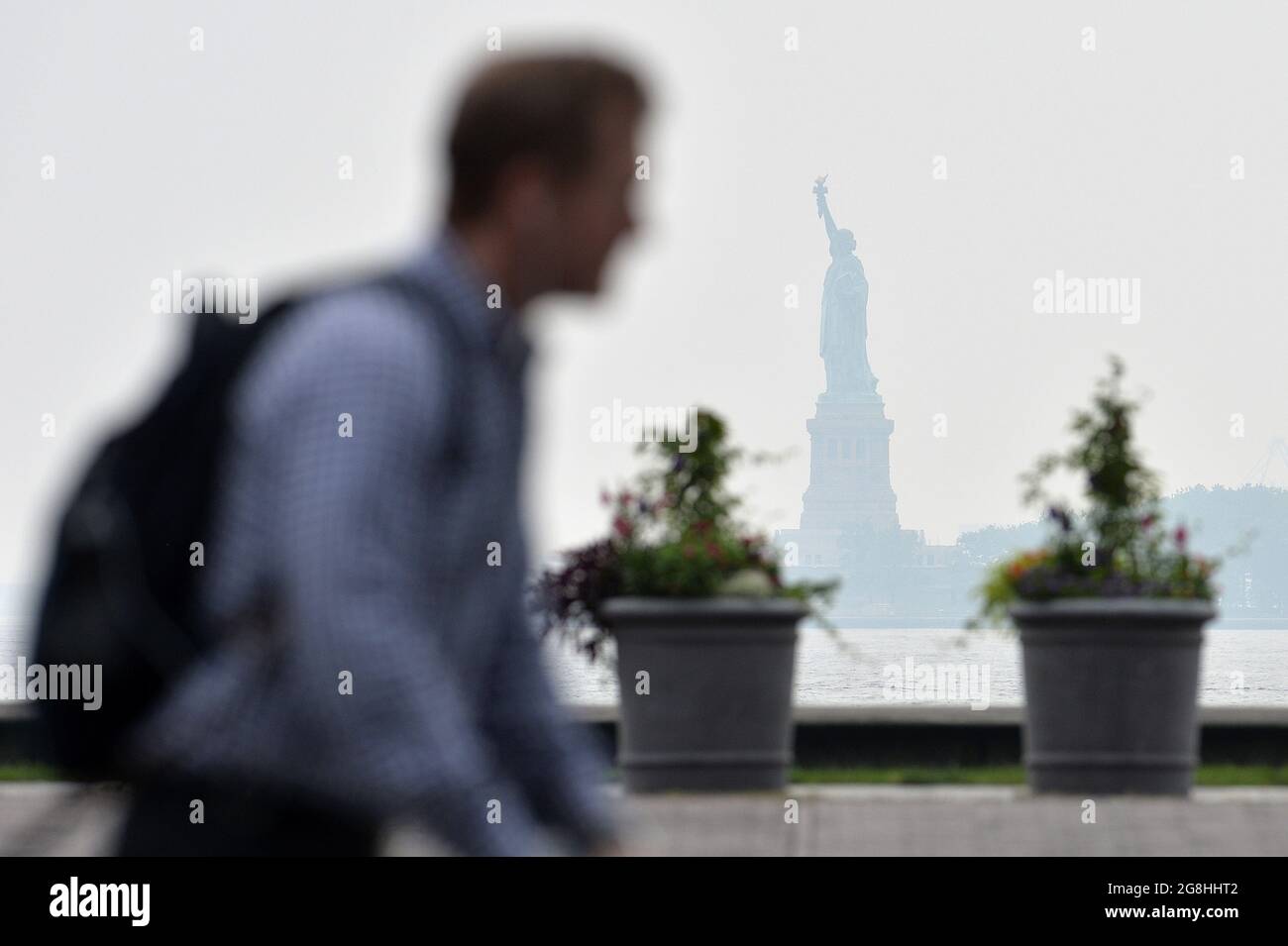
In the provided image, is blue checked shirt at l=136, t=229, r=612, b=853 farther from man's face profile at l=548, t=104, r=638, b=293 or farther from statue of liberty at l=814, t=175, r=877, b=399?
statue of liberty at l=814, t=175, r=877, b=399

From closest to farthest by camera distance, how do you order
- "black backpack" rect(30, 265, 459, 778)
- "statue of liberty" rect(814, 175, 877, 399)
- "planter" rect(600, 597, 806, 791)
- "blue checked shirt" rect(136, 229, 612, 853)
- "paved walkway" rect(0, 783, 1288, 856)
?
"blue checked shirt" rect(136, 229, 612, 853) < "black backpack" rect(30, 265, 459, 778) < "paved walkway" rect(0, 783, 1288, 856) < "planter" rect(600, 597, 806, 791) < "statue of liberty" rect(814, 175, 877, 399)

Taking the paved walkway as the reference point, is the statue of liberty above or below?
above

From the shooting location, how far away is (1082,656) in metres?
10.4

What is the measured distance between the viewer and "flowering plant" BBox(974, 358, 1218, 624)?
1067cm

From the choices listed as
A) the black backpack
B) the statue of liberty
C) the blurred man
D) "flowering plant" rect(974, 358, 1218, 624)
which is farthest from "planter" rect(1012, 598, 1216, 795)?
the statue of liberty

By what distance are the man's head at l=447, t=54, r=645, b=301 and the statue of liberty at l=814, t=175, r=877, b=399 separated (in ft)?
537

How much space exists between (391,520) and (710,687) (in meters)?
8.53

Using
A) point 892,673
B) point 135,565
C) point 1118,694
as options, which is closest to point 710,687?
point 1118,694
